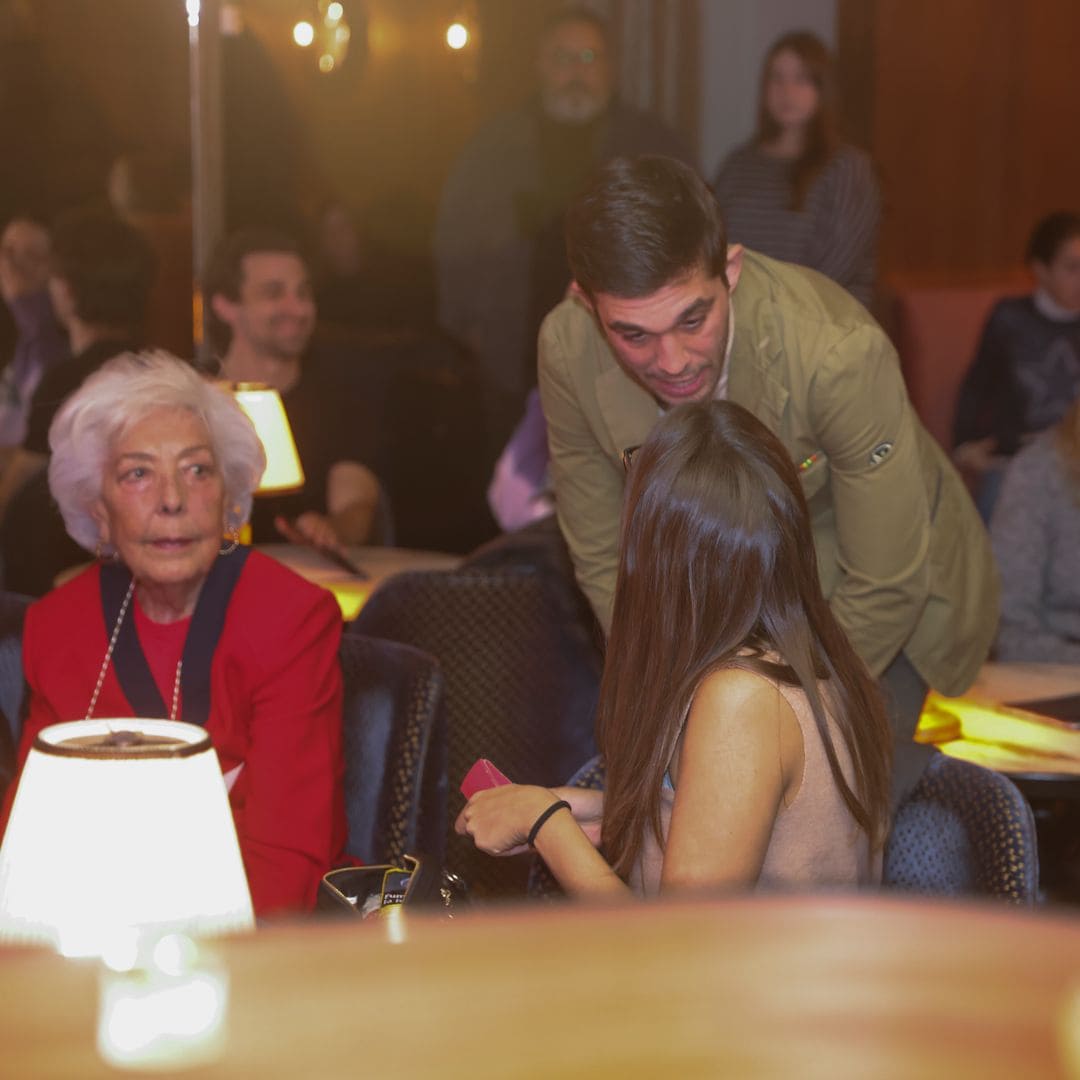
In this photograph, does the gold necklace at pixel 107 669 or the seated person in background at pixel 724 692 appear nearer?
the seated person in background at pixel 724 692

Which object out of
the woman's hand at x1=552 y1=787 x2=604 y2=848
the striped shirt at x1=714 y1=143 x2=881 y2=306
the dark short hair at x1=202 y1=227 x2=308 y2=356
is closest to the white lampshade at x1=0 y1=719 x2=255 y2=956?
the woman's hand at x1=552 y1=787 x2=604 y2=848

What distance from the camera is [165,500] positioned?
93.4 inches

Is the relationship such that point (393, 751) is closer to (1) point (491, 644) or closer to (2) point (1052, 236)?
(1) point (491, 644)

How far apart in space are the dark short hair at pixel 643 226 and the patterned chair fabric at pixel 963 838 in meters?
0.66

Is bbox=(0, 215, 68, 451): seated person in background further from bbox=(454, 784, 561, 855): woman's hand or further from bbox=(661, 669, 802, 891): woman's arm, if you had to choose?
bbox=(661, 669, 802, 891): woman's arm

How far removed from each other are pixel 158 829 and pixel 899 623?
1155 millimetres

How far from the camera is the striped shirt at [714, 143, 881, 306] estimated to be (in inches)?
203

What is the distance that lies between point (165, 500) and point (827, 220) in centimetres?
327

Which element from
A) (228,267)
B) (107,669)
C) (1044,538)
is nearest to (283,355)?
(228,267)

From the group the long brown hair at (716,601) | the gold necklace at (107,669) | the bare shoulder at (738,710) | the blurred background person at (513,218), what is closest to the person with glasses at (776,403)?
the long brown hair at (716,601)

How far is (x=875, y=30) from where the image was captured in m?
6.76

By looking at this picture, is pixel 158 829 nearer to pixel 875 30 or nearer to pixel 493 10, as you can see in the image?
pixel 493 10

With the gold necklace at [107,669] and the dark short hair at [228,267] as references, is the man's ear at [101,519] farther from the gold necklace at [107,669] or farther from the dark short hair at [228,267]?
the dark short hair at [228,267]

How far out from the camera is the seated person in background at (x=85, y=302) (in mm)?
4441
